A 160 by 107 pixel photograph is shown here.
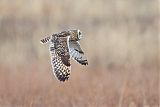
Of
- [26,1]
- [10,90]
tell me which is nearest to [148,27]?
[26,1]

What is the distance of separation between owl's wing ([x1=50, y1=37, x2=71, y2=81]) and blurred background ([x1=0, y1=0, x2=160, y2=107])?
2.77 m

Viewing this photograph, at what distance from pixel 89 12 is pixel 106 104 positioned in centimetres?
511

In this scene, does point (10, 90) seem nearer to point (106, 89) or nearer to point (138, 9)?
point (106, 89)

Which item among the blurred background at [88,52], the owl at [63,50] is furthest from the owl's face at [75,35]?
the blurred background at [88,52]

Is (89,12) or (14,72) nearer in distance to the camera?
(14,72)

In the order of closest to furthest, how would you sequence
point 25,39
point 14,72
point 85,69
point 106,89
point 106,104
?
point 106,104 < point 106,89 < point 14,72 < point 85,69 < point 25,39

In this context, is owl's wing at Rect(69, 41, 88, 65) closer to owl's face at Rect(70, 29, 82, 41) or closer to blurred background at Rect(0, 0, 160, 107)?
owl's face at Rect(70, 29, 82, 41)

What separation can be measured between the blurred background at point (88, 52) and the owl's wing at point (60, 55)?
277 centimetres

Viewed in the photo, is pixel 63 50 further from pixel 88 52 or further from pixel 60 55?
pixel 88 52

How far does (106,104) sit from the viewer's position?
873 centimetres

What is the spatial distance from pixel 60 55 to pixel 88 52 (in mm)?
7063

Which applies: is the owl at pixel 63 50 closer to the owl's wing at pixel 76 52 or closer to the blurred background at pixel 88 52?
the owl's wing at pixel 76 52

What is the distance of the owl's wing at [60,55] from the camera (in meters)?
5.62

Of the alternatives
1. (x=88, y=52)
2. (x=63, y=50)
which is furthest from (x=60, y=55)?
(x=88, y=52)
